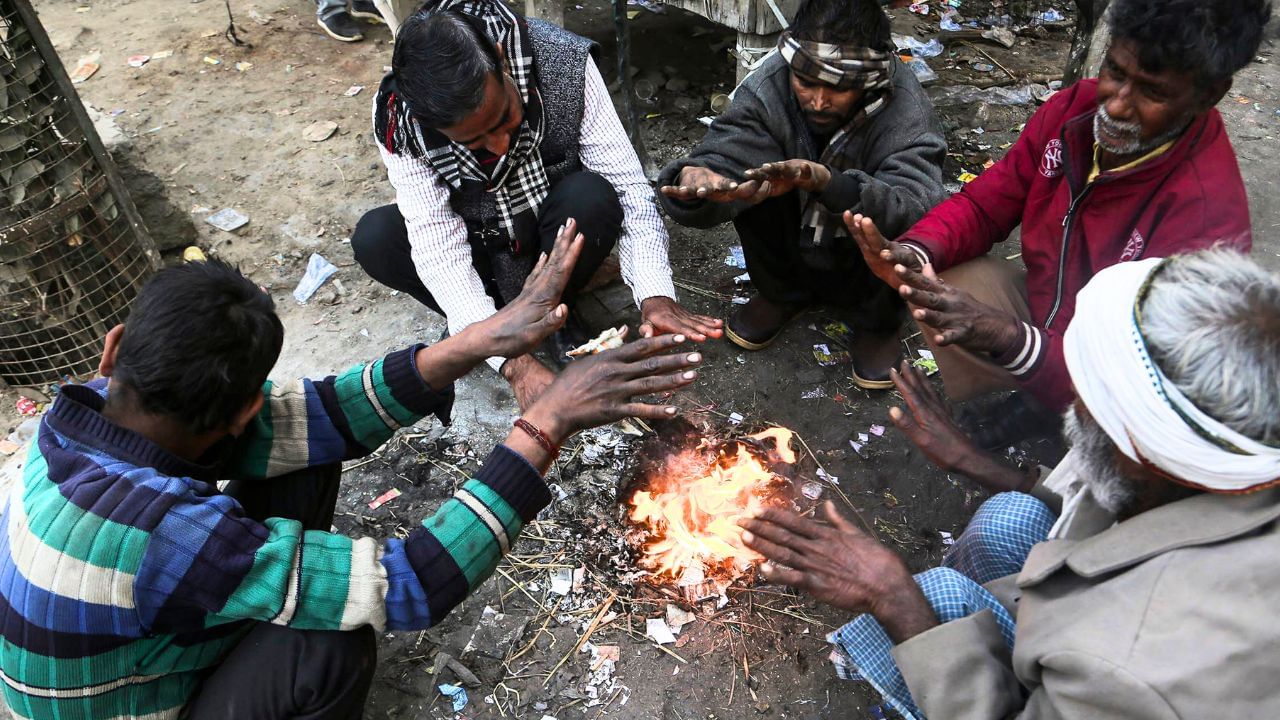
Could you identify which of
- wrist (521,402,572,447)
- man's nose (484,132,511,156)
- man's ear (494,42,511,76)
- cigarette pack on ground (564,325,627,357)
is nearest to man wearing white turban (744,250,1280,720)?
wrist (521,402,572,447)

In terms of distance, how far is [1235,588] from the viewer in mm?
1460

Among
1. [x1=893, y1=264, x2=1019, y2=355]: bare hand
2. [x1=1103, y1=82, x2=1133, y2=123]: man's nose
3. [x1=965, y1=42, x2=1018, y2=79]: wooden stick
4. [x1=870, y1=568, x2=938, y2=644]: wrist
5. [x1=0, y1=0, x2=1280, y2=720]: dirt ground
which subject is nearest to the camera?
[x1=870, y1=568, x2=938, y2=644]: wrist

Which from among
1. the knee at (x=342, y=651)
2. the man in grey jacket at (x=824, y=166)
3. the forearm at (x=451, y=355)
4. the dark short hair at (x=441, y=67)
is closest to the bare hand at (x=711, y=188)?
the man in grey jacket at (x=824, y=166)

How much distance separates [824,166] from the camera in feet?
10.7

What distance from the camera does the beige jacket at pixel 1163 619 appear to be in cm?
143

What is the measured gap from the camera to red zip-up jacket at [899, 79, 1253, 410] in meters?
2.61

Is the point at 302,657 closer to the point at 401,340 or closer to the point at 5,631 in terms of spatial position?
the point at 5,631

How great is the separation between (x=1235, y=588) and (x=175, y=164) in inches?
234

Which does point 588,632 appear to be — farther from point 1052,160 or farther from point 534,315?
point 1052,160

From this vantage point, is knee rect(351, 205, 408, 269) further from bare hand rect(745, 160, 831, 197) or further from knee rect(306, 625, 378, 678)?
knee rect(306, 625, 378, 678)

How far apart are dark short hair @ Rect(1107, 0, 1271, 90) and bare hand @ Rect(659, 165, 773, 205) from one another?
1294 millimetres

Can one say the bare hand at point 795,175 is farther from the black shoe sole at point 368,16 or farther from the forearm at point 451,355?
the black shoe sole at point 368,16

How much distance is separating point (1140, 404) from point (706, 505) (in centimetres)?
192

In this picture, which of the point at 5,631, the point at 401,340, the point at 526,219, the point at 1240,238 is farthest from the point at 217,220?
the point at 1240,238
